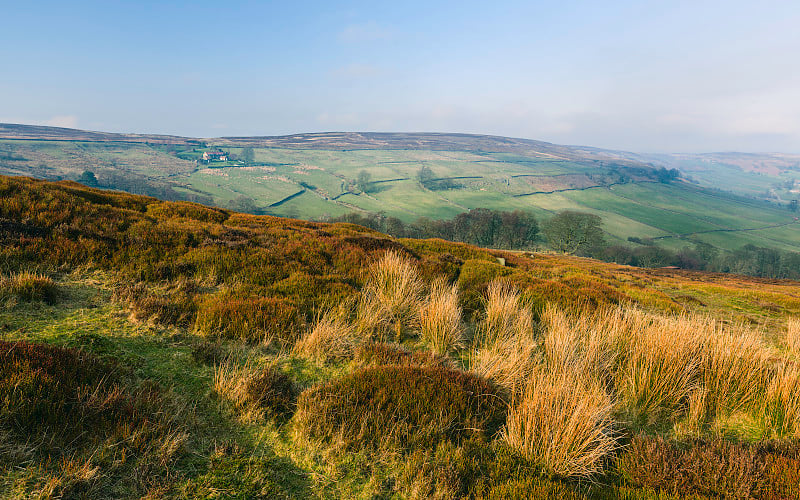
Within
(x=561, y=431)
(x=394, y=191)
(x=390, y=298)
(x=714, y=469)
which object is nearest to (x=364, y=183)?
(x=394, y=191)

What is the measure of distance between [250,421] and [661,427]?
5.36 metres

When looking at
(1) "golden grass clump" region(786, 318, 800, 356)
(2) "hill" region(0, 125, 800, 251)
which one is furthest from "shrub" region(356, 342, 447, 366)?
(2) "hill" region(0, 125, 800, 251)

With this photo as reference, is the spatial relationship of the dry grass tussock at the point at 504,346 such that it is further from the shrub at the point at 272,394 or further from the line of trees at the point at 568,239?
the line of trees at the point at 568,239

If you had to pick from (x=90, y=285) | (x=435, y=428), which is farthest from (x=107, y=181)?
(x=435, y=428)

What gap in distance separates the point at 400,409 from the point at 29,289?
6.60 metres

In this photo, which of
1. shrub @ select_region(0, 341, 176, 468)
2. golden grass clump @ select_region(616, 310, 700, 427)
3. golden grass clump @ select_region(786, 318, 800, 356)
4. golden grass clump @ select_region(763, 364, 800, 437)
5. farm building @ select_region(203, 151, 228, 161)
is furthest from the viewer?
farm building @ select_region(203, 151, 228, 161)

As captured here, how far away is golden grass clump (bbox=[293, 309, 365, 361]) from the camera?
5.52 m

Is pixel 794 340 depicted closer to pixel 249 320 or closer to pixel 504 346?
pixel 504 346

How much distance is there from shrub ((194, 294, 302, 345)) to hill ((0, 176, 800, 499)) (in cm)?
4

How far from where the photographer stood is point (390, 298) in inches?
324

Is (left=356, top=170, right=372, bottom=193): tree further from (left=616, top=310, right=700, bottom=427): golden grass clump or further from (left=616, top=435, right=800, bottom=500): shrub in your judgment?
(left=616, top=435, right=800, bottom=500): shrub

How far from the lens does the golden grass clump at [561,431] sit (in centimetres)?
337

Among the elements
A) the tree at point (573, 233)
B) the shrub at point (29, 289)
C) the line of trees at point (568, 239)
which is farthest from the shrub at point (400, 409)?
the tree at point (573, 233)

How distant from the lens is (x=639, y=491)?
10.3 ft
